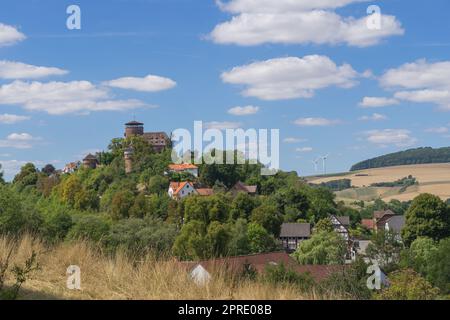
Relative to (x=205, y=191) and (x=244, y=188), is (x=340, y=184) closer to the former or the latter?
(x=244, y=188)

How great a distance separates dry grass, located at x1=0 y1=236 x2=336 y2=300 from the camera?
23.3 ft

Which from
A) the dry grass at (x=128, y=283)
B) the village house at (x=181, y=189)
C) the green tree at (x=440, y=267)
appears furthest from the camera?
the village house at (x=181, y=189)

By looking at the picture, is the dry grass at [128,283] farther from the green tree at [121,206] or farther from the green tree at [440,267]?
the green tree at [121,206]

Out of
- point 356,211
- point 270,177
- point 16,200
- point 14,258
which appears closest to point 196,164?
point 270,177

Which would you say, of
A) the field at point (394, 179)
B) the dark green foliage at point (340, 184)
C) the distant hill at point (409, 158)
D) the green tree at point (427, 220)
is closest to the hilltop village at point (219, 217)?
the green tree at point (427, 220)

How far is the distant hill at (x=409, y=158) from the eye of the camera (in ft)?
433

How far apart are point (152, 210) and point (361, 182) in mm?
61990

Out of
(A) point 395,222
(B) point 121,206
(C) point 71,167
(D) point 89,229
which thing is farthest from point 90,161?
(D) point 89,229

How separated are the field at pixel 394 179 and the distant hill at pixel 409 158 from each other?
4.66 m

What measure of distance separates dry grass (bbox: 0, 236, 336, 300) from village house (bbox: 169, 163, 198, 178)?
9348 centimetres

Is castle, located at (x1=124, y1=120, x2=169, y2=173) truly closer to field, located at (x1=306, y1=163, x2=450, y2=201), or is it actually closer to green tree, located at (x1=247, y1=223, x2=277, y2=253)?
field, located at (x1=306, y1=163, x2=450, y2=201)

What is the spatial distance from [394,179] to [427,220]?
61161 mm

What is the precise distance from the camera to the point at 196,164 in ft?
361
